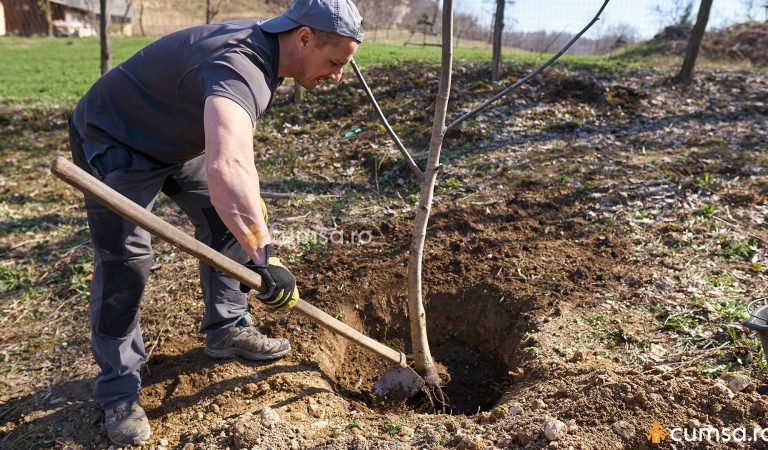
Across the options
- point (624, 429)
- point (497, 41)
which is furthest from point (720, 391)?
point (497, 41)

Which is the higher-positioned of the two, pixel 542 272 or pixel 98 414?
pixel 542 272

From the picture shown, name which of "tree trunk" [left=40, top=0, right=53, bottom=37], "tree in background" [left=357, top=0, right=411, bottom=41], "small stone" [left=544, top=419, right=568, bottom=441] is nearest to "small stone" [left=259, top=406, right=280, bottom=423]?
"small stone" [left=544, top=419, right=568, bottom=441]

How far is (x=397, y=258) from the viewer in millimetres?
4246

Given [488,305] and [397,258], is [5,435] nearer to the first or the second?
[397,258]

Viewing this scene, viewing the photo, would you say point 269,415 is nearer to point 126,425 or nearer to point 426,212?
point 126,425

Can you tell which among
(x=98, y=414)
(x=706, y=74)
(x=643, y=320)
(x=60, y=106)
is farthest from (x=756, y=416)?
(x=60, y=106)

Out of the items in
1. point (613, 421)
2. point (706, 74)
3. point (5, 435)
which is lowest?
point (5, 435)

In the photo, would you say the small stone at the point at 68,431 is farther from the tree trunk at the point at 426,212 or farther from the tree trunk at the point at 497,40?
the tree trunk at the point at 497,40

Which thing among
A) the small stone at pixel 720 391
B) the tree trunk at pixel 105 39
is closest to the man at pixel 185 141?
the small stone at pixel 720 391

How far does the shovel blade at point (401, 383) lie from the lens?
330cm

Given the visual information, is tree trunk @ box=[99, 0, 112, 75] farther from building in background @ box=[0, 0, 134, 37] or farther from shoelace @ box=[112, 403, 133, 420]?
building in background @ box=[0, 0, 134, 37]

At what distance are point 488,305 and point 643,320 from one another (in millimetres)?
980

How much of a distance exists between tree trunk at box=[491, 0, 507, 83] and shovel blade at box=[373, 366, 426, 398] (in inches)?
262

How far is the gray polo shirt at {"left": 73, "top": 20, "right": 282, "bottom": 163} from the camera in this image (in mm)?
2055
